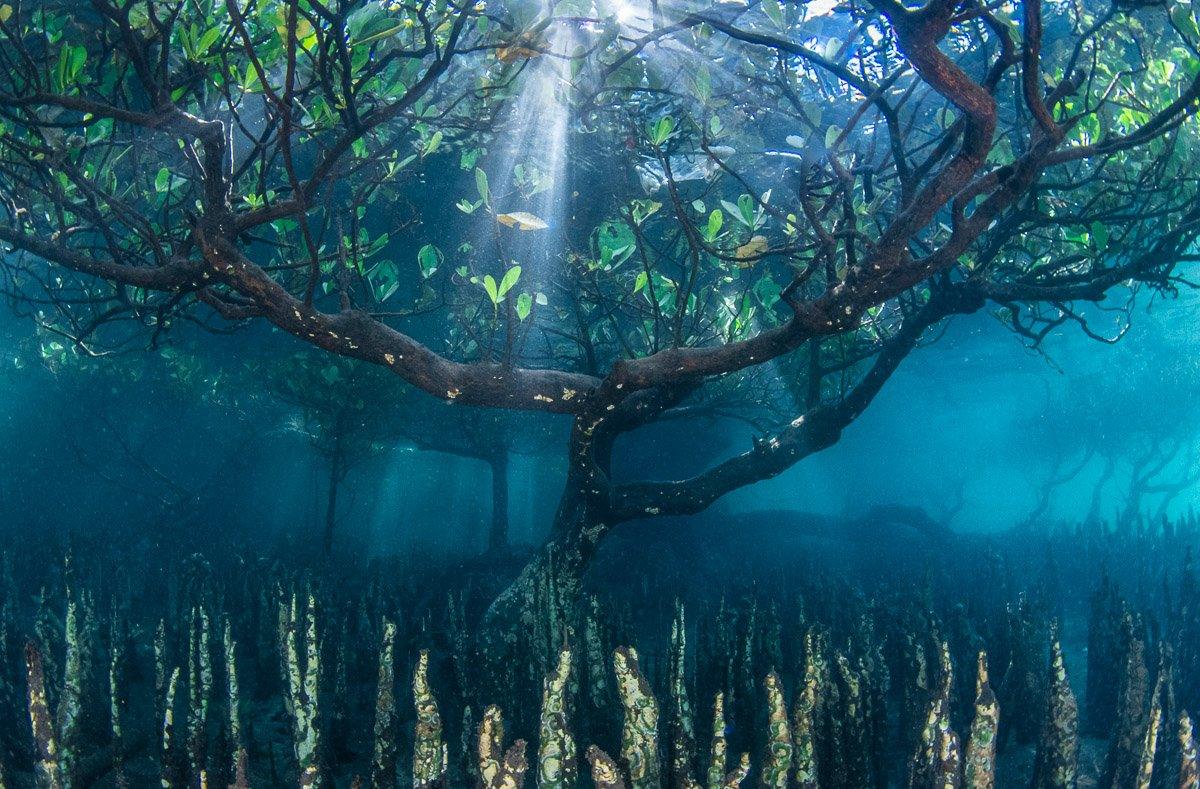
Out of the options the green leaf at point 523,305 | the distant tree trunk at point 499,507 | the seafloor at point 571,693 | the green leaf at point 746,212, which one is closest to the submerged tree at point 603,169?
the green leaf at point 746,212

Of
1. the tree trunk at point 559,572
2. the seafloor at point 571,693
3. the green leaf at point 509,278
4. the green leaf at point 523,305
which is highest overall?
the green leaf at point 523,305

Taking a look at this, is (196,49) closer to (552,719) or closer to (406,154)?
(552,719)

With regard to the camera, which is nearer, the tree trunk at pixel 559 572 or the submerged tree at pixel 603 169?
the submerged tree at pixel 603 169

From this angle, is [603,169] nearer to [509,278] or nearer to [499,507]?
[509,278]

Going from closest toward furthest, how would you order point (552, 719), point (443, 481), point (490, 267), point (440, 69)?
1. point (552, 719)
2. point (440, 69)
3. point (490, 267)
4. point (443, 481)

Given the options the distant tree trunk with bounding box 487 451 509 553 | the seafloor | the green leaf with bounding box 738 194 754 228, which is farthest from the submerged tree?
the distant tree trunk with bounding box 487 451 509 553

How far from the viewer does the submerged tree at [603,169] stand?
330cm

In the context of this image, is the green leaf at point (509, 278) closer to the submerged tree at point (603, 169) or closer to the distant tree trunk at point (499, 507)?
the submerged tree at point (603, 169)

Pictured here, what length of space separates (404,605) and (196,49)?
6350mm

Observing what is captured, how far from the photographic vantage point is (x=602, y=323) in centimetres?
994

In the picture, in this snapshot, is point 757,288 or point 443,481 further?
point 443,481

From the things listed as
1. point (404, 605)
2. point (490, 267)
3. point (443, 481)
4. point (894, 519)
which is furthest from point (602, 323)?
point (443, 481)

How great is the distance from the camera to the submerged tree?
10.8ft

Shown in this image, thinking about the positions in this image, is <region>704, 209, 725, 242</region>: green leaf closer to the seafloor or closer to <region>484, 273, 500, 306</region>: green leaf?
<region>484, 273, 500, 306</region>: green leaf
